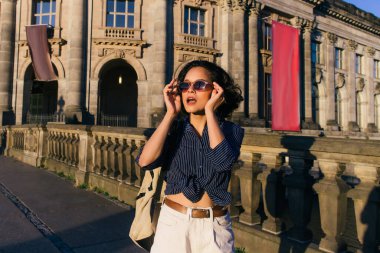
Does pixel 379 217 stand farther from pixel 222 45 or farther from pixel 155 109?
pixel 222 45

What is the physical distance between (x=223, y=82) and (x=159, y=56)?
1731 cm

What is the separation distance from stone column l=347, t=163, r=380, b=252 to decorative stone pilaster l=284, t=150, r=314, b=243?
1.42ft

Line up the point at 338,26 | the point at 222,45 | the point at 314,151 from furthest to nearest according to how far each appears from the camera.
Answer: the point at 338,26
the point at 222,45
the point at 314,151

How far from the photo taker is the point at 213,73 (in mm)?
1831

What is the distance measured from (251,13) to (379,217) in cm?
2094

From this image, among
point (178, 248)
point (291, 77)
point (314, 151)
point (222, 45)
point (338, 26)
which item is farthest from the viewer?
point (338, 26)

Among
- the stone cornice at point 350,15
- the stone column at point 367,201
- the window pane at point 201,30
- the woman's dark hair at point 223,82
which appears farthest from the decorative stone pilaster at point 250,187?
the stone cornice at point 350,15

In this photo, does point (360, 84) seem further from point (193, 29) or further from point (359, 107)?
point (193, 29)

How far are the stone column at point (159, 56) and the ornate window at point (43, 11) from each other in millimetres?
6311

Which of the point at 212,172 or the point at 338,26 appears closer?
the point at 212,172

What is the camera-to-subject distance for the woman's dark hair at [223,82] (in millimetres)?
1842

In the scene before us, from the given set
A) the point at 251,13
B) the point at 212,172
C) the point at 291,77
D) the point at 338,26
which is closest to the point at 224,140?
the point at 212,172

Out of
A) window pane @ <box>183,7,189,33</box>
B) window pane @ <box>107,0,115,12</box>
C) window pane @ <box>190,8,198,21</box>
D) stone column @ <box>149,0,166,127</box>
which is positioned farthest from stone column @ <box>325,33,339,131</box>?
window pane @ <box>107,0,115,12</box>

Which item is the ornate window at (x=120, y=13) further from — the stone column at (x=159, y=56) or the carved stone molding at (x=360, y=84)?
the carved stone molding at (x=360, y=84)
